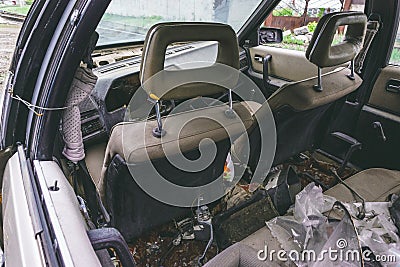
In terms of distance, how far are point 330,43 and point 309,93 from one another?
238 mm

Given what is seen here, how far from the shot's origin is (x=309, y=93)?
149 cm

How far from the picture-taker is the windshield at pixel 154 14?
225cm

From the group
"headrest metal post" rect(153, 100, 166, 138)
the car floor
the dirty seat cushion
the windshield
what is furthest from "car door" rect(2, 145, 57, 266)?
the dirty seat cushion

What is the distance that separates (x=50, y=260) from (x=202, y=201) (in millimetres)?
1029

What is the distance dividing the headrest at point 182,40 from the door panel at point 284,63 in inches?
58.2

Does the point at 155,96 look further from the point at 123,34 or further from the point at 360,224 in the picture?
the point at 123,34

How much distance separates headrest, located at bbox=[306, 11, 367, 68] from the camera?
4.66ft

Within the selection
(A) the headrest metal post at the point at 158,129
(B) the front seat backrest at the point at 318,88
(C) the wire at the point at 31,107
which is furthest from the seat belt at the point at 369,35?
(C) the wire at the point at 31,107

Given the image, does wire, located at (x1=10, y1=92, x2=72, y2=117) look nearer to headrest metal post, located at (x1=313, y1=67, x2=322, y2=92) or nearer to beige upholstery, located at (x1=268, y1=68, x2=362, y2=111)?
beige upholstery, located at (x1=268, y1=68, x2=362, y2=111)

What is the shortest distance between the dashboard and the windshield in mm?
160

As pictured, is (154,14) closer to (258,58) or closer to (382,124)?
(258,58)

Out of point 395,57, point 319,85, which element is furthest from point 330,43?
point 395,57

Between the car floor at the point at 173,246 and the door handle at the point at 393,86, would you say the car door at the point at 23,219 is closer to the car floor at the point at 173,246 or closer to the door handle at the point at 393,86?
the car floor at the point at 173,246

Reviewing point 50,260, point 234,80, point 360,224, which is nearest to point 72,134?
point 50,260
